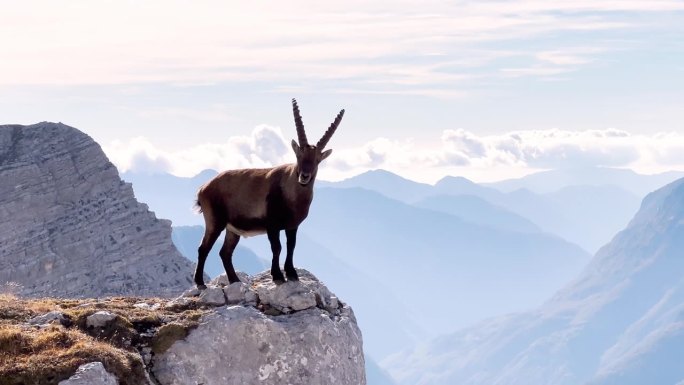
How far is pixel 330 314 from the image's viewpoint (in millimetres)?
24750

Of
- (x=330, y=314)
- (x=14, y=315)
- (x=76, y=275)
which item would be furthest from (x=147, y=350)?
(x=76, y=275)

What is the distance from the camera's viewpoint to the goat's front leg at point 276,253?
24938mm

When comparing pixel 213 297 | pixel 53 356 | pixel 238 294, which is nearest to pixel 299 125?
pixel 238 294

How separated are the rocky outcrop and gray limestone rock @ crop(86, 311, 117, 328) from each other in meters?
1.34

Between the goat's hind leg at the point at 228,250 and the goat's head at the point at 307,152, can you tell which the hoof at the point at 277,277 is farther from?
the goat's head at the point at 307,152

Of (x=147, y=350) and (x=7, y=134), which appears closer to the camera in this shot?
(x=147, y=350)

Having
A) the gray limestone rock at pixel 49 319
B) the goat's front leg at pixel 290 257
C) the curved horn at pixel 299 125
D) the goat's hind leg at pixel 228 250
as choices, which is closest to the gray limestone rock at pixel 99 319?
the gray limestone rock at pixel 49 319

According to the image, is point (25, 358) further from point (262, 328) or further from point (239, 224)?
point (239, 224)

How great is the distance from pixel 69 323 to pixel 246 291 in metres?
4.49

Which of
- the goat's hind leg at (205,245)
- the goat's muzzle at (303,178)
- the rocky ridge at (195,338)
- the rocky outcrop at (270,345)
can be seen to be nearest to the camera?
the rocky ridge at (195,338)

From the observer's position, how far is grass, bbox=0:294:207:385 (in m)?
18.6

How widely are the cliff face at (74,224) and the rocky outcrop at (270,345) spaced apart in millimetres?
131959

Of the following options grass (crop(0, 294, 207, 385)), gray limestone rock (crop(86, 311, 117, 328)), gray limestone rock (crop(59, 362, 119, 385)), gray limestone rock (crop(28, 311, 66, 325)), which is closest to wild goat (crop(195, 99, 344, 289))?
grass (crop(0, 294, 207, 385))

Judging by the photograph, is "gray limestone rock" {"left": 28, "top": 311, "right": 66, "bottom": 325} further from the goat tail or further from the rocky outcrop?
the goat tail
